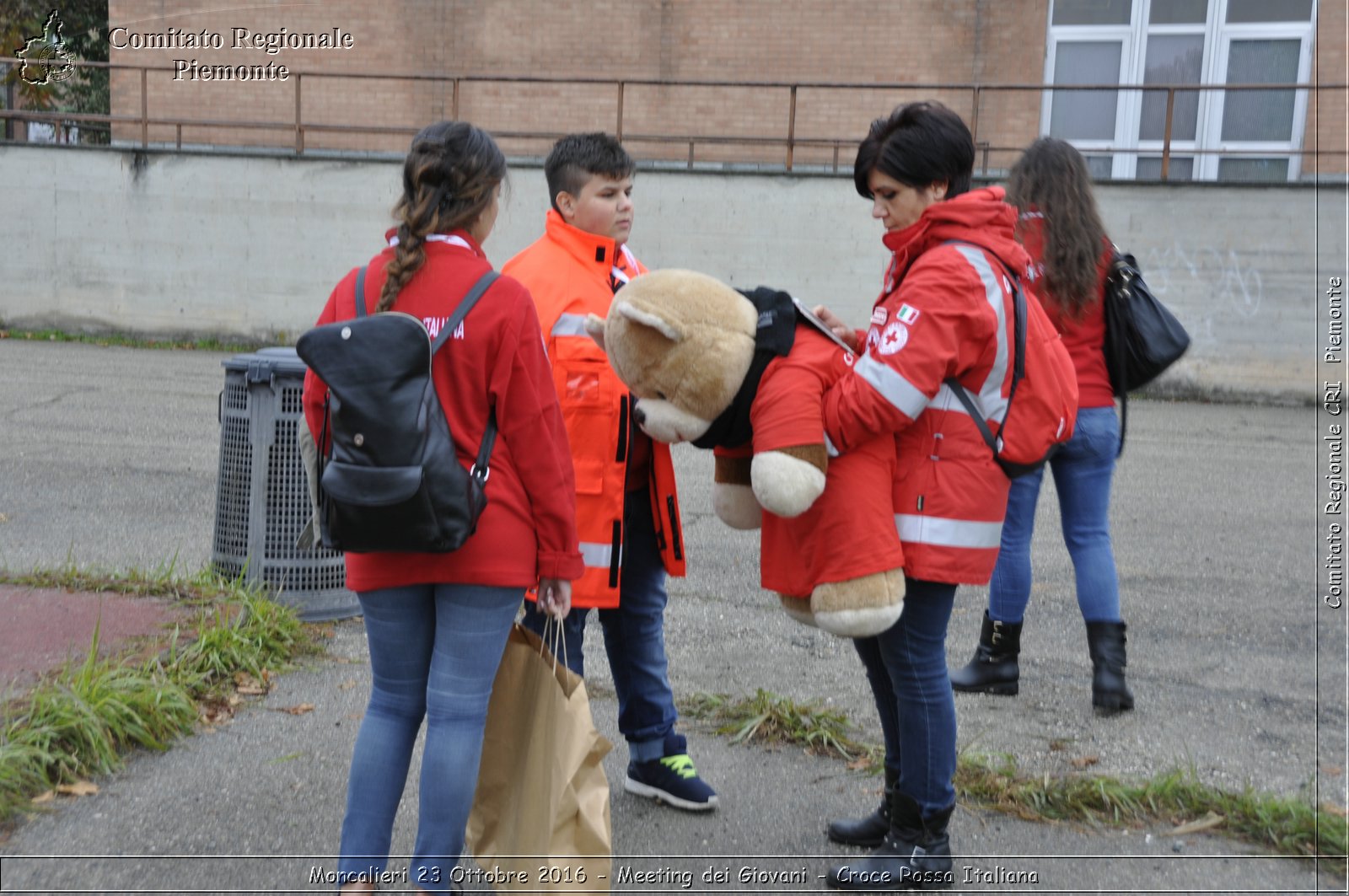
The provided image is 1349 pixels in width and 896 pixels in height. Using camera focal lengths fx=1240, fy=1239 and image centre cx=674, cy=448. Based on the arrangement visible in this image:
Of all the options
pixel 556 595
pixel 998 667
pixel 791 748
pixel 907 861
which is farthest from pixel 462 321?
pixel 998 667

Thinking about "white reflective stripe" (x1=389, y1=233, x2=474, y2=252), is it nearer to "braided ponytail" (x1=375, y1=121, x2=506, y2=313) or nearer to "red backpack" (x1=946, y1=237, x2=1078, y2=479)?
"braided ponytail" (x1=375, y1=121, x2=506, y2=313)

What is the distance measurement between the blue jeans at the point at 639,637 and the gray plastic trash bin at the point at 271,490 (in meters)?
1.79

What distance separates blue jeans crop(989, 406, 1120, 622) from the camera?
14.8 ft

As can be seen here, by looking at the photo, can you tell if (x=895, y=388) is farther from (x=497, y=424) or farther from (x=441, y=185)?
(x=441, y=185)

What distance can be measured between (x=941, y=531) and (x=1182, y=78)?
50.8 feet

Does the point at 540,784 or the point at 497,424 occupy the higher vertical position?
the point at 497,424

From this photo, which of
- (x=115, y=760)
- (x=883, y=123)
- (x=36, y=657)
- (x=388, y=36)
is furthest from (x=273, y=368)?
(x=388, y=36)

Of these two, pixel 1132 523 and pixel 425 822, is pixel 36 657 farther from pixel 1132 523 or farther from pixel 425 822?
pixel 1132 523

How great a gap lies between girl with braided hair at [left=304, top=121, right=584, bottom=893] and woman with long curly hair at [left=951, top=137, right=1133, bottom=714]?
88.0 inches

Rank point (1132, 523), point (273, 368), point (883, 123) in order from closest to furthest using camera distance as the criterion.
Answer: point (883, 123) < point (273, 368) < point (1132, 523)

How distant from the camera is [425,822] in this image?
288cm

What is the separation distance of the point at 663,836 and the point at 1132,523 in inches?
204

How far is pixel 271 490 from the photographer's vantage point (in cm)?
503

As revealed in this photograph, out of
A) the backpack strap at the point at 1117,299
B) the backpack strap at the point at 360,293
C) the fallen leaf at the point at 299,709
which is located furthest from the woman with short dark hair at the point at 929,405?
the fallen leaf at the point at 299,709
